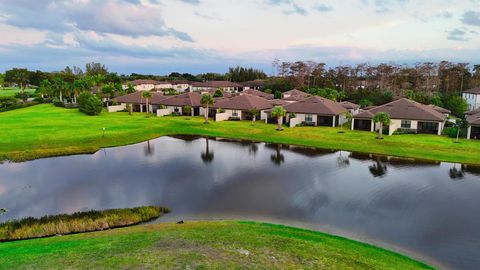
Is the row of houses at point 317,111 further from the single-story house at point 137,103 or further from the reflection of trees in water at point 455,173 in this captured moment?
the reflection of trees in water at point 455,173

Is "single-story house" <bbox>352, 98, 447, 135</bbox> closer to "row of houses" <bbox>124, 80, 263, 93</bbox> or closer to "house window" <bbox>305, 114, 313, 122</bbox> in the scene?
"house window" <bbox>305, 114, 313, 122</bbox>

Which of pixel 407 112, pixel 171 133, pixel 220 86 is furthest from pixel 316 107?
pixel 220 86


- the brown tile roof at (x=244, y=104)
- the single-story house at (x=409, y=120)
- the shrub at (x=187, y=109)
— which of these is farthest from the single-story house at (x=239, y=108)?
the single-story house at (x=409, y=120)

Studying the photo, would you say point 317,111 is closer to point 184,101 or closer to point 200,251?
point 184,101

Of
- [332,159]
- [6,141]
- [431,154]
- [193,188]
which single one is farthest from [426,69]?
[6,141]

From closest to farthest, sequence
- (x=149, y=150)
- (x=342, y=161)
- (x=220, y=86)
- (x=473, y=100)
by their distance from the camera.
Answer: (x=342, y=161) → (x=149, y=150) → (x=473, y=100) → (x=220, y=86)

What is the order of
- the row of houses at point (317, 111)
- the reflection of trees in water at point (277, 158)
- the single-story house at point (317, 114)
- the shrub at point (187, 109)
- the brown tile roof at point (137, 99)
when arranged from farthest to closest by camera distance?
the brown tile roof at point (137, 99)
the shrub at point (187, 109)
the single-story house at point (317, 114)
the row of houses at point (317, 111)
the reflection of trees in water at point (277, 158)

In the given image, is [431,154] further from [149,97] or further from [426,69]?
[426,69]
